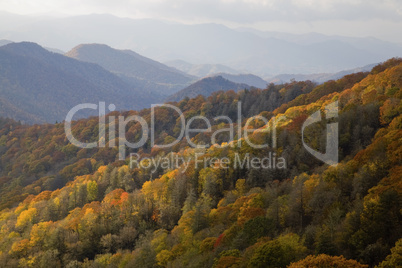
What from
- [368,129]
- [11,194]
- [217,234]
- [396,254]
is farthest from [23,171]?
[396,254]

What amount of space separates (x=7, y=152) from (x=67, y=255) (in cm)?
13527

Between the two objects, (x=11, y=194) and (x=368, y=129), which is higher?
(x=368, y=129)

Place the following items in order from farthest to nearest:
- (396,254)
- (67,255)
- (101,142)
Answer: (101,142) < (67,255) < (396,254)

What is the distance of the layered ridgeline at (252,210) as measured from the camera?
31500 mm

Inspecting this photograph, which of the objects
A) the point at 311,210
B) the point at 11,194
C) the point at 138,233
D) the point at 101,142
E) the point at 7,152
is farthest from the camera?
the point at 7,152

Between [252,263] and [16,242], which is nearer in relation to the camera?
[252,263]

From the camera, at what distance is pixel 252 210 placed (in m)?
43.5

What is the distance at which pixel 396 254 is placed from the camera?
2442cm

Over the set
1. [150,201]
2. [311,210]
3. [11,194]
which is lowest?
[11,194]

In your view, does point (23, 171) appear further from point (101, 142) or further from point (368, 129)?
point (368, 129)

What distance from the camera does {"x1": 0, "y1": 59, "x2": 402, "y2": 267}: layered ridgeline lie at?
103 feet

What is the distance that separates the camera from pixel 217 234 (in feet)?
144

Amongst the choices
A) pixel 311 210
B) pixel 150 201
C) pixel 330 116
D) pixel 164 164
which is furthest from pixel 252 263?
pixel 164 164

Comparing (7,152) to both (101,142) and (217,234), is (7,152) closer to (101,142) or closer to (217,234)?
(101,142)
